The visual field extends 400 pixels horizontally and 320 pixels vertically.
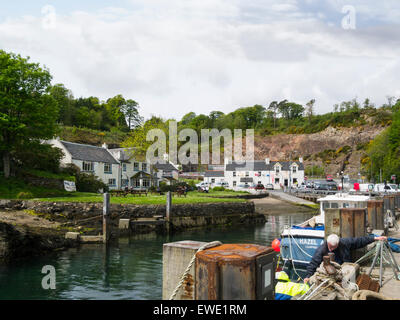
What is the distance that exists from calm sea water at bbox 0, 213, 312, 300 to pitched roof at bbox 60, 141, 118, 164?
31141mm

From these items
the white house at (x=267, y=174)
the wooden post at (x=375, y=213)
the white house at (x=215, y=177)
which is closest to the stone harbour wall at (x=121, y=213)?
the wooden post at (x=375, y=213)

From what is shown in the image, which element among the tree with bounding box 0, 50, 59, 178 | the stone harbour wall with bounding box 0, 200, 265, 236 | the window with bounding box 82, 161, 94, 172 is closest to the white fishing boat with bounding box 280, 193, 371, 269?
the stone harbour wall with bounding box 0, 200, 265, 236

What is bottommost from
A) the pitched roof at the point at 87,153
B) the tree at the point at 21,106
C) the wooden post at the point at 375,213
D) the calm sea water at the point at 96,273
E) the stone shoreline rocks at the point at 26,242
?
the calm sea water at the point at 96,273

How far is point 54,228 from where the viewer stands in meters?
26.5

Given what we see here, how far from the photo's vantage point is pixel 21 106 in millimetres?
41281

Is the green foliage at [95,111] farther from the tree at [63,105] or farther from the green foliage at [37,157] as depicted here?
the green foliage at [37,157]

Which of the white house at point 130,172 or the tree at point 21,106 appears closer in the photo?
the tree at point 21,106

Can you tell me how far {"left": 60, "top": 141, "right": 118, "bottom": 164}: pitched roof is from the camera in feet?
178

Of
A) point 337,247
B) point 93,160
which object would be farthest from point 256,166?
point 337,247

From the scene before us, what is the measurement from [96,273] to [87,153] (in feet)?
139

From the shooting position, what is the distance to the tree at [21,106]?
40256mm

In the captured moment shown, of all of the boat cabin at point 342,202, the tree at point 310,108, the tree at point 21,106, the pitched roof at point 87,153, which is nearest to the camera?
the boat cabin at point 342,202

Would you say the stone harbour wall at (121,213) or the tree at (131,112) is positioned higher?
the tree at (131,112)

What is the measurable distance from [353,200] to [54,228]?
70.1 feet
